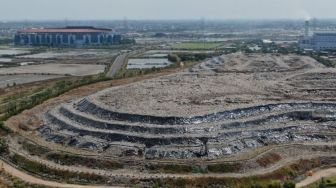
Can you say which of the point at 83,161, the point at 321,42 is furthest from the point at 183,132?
the point at 321,42

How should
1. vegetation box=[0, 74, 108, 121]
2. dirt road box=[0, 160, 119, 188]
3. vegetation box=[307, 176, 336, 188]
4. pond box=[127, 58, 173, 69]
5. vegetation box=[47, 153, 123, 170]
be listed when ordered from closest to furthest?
vegetation box=[307, 176, 336, 188], dirt road box=[0, 160, 119, 188], vegetation box=[47, 153, 123, 170], vegetation box=[0, 74, 108, 121], pond box=[127, 58, 173, 69]

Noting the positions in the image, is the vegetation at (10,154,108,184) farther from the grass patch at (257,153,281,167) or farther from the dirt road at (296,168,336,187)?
the dirt road at (296,168,336,187)

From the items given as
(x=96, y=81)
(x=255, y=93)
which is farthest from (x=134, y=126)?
(x=96, y=81)

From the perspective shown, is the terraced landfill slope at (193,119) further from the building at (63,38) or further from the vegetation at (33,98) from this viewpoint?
the building at (63,38)

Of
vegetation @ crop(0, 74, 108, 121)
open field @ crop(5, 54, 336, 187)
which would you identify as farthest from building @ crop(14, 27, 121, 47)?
open field @ crop(5, 54, 336, 187)

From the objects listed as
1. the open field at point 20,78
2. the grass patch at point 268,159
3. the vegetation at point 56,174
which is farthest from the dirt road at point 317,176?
the open field at point 20,78

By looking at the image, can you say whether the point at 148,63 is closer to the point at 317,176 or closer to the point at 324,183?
the point at 317,176
